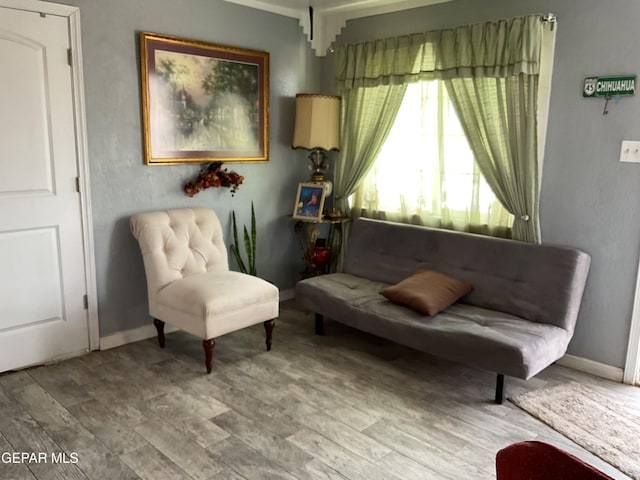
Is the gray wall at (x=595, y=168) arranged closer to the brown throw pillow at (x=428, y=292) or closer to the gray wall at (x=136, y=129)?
the brown throw pillow at (x=428, y=292)

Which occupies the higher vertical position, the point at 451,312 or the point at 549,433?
the point at 451,312

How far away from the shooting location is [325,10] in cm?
431

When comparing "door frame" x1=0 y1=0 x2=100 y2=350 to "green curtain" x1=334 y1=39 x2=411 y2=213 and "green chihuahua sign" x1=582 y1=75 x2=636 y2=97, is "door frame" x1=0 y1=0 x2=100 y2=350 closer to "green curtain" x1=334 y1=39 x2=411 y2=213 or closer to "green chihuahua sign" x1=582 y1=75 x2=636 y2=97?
"green curtain" x1=334 y1=39 x2=411 y2=213

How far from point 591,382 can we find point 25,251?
342 cm

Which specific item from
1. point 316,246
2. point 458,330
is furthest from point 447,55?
point 458,330

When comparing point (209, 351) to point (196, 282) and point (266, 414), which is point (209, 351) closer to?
point (196, 282)

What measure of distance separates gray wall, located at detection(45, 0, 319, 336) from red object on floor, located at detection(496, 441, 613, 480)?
2.97m

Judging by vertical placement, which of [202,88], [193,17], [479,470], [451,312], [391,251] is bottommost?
[479,470]

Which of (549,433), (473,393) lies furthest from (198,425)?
(549,433)

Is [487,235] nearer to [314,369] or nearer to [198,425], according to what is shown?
[314,369]

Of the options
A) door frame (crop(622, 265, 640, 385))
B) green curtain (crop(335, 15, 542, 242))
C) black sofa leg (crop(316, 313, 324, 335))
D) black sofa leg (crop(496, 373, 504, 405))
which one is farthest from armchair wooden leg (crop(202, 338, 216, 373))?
door frame (crop(622, 265, 640, 385))

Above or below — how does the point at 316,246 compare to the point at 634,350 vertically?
above

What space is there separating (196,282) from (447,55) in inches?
88.0

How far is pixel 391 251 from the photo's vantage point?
385cm
